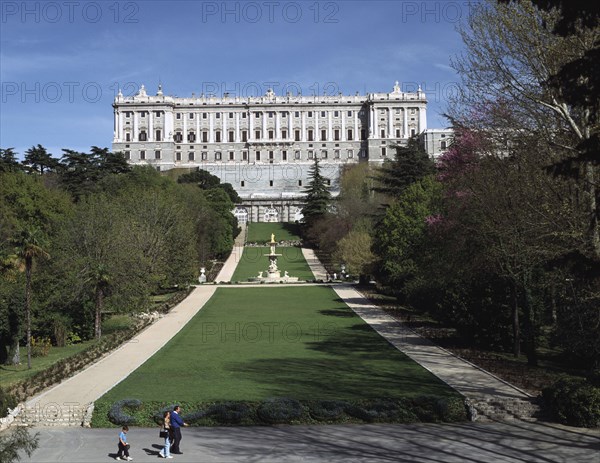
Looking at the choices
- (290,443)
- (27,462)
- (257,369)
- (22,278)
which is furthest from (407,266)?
(27,462)

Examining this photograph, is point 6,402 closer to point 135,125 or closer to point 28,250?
point 28,250

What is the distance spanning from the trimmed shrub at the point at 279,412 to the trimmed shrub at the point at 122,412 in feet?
9.64

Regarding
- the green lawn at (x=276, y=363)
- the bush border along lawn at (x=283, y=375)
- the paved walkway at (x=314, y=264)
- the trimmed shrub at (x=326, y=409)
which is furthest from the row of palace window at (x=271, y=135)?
the trimmed shrub at (x=326, y=409)

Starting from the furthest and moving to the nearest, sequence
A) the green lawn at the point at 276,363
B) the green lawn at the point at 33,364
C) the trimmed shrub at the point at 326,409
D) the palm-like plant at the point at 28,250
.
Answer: the palm-like plant at the point at 28,250 → the green lawn at the point at 33,364 → the green lawn at the point at 276,363 → the trimmed shrub at the point at 326,409

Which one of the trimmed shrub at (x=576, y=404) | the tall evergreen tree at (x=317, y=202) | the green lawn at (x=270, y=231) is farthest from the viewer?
the green lawn at (x=270, y=231)

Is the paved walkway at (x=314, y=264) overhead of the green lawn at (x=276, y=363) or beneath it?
overhead

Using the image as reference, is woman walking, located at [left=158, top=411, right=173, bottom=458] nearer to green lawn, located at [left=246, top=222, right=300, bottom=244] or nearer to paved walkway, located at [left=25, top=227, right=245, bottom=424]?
paved walkway, located at [left=25, top=227, right=245, bottom=424]

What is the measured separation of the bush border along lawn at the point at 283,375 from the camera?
16766mm

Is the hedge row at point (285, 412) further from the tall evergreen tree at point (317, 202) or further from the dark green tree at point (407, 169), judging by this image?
the tall evergreen tree at point (317, 202)

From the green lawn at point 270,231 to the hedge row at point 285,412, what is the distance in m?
63.0

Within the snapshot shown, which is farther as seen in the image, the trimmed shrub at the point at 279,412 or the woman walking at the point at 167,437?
the trimmed shrub at the point at 279,412

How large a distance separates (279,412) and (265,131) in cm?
11234

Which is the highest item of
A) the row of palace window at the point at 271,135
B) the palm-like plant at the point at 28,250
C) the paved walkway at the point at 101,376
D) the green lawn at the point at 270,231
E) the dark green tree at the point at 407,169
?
the row of palace window at the point at 271,135

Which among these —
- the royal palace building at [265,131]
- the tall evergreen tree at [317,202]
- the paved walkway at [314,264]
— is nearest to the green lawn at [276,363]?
the paved walkway at [314,264]
